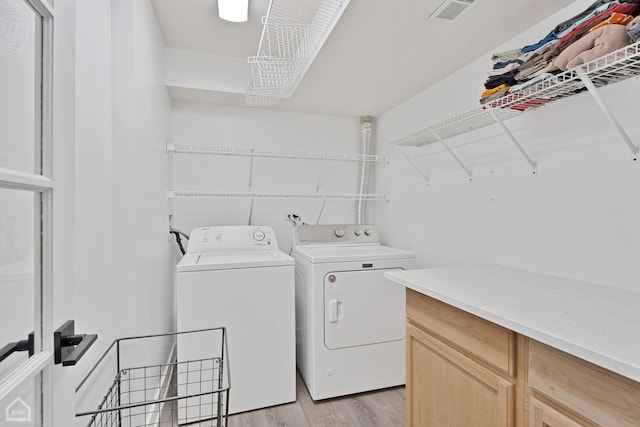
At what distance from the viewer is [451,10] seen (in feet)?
4.91

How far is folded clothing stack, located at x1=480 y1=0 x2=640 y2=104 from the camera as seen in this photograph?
95 cm

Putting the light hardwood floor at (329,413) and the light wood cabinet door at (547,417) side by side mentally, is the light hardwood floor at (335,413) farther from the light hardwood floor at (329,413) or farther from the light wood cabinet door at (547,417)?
the light wood cabinet door at (547,417)

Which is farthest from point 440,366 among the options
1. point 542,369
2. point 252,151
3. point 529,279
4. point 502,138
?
point 252,151

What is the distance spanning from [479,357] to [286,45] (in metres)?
1.85

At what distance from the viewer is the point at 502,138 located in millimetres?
1719

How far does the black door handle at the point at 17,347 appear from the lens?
575mm

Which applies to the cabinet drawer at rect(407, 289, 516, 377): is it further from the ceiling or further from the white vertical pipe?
the white vertical pipe

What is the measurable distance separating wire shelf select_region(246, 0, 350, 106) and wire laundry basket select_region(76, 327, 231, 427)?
1.52 meters

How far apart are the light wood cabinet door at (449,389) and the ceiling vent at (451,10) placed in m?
1.52

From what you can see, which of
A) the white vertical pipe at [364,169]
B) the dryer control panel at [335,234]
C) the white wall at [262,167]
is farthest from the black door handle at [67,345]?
the white vertical pipe at [364,169]

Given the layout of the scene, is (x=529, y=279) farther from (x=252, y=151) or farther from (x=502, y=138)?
(x=252, y=151)

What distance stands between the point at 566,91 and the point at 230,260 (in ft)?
6.27

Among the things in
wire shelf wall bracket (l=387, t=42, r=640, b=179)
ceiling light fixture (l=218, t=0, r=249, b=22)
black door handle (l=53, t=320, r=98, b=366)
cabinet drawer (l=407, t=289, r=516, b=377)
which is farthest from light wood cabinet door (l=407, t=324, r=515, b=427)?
ceiling light fixture (l=218, t=0, r=249, b=22)

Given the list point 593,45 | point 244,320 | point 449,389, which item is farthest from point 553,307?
point 244,320
